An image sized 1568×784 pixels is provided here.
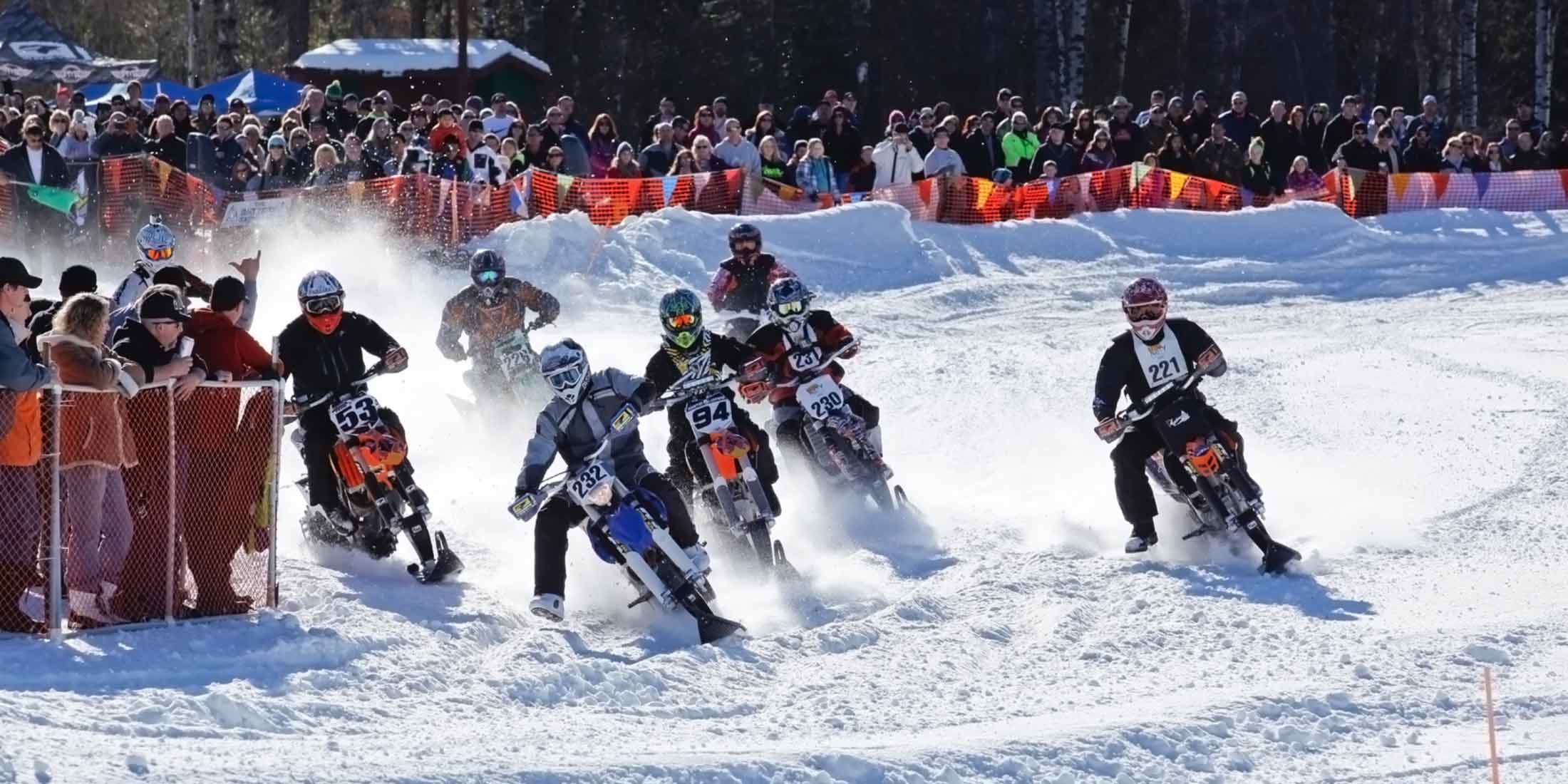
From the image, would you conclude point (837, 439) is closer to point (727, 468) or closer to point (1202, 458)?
point (727, 468)

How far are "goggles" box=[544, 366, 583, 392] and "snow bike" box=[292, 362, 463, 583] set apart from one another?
1.14 metres

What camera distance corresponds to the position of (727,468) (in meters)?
11.9

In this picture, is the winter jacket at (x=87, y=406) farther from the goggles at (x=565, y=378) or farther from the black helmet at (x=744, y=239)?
the black helmet at (x=744, y=239)

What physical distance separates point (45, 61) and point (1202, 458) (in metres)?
32.7

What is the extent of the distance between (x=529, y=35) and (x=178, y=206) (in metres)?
20.8

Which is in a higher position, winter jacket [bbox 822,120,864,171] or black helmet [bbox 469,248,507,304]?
winter jacket [bbox 822,120,864,171]

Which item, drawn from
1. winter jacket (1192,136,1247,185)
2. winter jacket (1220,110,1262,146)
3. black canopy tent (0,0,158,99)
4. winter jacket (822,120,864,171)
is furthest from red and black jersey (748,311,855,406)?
black canopy tent (0,0,158,99)

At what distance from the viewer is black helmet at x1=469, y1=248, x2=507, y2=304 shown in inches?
574

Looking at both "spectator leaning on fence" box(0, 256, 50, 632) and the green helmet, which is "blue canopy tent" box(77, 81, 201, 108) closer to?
the green helmet

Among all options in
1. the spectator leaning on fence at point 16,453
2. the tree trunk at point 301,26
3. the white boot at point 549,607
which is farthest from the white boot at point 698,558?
the tree trunk at point 301,26

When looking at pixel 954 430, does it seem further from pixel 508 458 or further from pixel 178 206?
pixel 178 206

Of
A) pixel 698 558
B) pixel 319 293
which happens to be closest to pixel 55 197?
pixel 319 293

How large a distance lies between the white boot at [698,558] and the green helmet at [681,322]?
6.79 ft

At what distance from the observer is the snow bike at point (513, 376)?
14766mm
